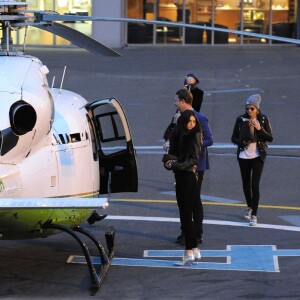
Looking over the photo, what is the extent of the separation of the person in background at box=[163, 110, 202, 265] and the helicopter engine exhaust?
2081 mm

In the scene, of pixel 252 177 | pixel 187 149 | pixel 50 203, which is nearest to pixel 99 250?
pixel 187 149

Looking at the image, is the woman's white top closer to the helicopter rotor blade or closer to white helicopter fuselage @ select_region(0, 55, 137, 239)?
white helicopter fuselage @ select_region(0, 55, 137, 239)

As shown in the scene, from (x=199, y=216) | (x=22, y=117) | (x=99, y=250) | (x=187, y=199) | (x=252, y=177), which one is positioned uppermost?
(x=22, y=117)

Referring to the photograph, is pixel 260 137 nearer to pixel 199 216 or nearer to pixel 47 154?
pixel 199 216

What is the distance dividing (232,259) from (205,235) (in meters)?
1.25

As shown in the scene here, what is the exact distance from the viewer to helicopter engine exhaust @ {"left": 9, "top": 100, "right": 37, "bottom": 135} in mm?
8719

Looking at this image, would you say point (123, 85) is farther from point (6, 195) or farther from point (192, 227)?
point (6, 195)

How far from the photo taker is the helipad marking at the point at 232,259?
10695 mm

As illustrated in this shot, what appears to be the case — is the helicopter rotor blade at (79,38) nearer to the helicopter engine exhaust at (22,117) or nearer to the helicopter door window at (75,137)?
the helicopter door window at (75,137)

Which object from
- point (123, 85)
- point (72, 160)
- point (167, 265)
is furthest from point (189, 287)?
point (123, 85)

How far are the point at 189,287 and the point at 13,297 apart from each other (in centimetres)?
179

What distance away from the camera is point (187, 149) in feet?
34.8

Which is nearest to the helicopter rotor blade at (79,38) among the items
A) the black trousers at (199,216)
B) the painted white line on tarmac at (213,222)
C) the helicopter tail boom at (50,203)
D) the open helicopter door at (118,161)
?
the open helicopter door at (118,161)

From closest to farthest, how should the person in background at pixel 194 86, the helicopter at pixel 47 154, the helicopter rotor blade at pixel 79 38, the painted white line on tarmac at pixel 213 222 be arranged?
the helicopter at pixel 47 154 < the helicopter rotor blade at pixel 79 38 < the painted white line on tarmac at pixel 213 222 < the person in background at pixel 194 86
